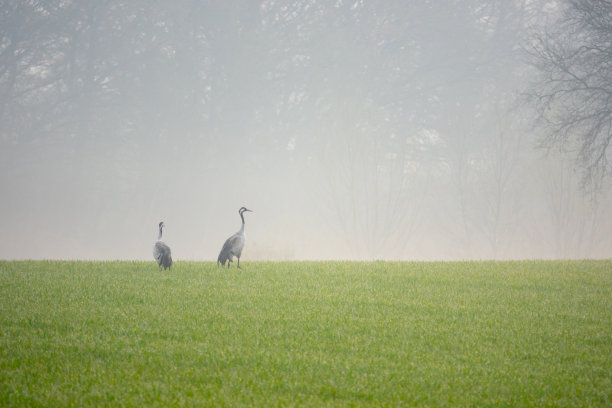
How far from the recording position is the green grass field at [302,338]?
848cm

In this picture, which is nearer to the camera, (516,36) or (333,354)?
(333,354)

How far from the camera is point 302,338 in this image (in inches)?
435

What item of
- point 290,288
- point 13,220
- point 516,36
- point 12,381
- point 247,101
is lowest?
point 12,381

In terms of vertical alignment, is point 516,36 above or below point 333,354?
above

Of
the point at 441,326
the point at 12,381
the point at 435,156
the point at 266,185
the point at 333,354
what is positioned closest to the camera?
the point at 12,381

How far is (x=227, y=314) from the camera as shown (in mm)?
12641

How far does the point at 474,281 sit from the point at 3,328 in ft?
36.8

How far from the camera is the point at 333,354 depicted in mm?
10156

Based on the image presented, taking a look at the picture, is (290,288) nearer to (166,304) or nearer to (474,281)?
(166,304)

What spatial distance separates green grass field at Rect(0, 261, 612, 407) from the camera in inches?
334

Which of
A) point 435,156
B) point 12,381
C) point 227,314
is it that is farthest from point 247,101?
point 12,381

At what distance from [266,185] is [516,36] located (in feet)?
73.7

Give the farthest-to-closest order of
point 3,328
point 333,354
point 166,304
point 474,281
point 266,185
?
point 266,185, point 474,281, point 166,304, point 3,328, point 333,354

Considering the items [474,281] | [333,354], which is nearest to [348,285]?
[474,281]
